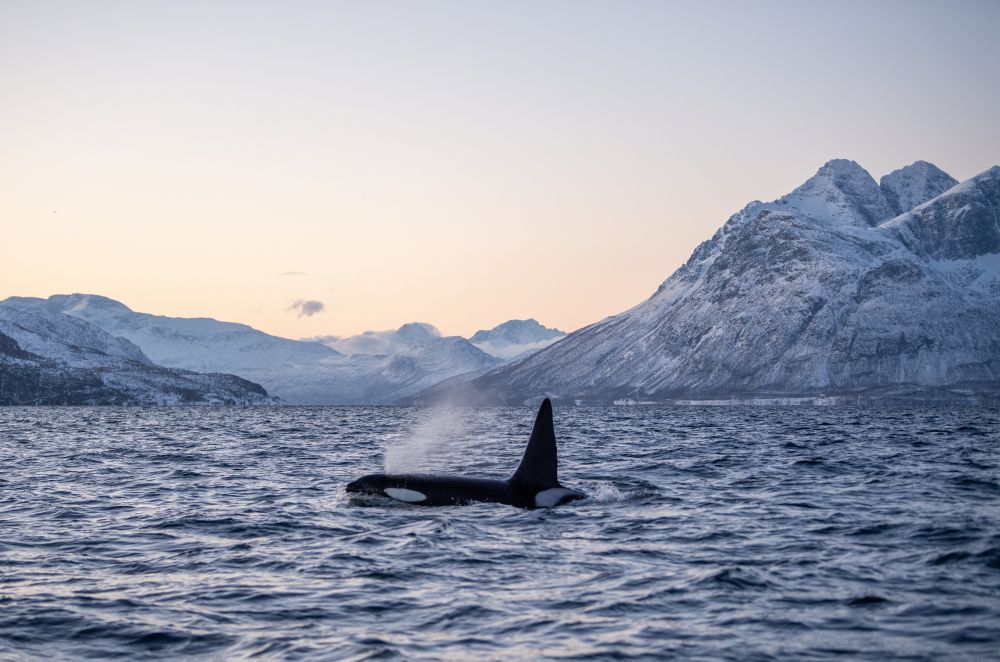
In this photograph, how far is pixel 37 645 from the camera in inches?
576

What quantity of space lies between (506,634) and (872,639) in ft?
17.9

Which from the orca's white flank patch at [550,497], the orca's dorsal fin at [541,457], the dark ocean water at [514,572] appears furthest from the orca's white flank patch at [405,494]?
the orca's white flank patch at [550,497]

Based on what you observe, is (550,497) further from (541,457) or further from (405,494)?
(405,494)

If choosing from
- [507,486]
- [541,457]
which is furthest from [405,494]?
[541,457]

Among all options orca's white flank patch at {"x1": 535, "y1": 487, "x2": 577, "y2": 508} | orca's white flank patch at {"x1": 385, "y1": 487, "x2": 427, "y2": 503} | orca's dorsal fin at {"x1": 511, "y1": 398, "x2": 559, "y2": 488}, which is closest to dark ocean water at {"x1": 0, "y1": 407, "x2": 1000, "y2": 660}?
orca's white flank patch at {"x1": 385, "y1": 487, "x2": 427, "y2": 503}

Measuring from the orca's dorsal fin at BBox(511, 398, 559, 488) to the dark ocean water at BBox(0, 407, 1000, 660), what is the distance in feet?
5.11

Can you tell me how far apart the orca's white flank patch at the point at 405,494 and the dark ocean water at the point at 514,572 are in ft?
2.88

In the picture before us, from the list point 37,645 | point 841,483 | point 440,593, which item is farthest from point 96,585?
point 841,483

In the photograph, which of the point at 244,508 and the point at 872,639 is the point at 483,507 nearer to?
the point at 244,508

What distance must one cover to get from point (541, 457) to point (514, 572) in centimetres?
981

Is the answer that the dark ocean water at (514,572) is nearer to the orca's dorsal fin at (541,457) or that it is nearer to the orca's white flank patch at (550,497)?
the orca's white flank patch at (550,497)

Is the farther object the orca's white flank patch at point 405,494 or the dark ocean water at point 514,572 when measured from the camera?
the orca's white flank patch at point 405,494

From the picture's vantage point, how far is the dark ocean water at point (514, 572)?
14.4 meters

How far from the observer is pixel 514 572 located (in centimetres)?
1931
